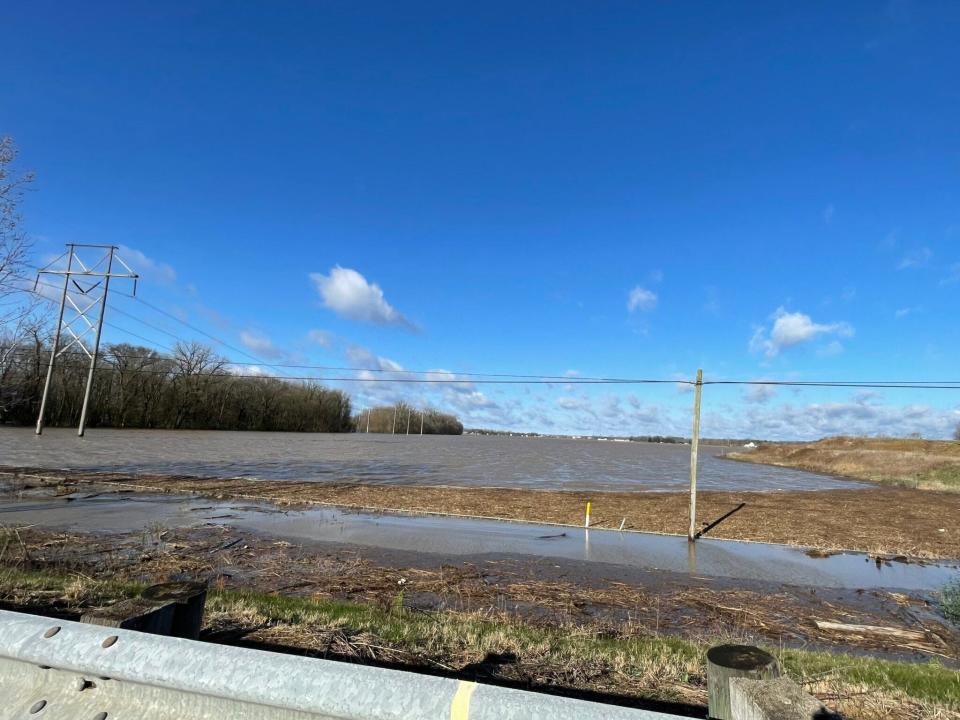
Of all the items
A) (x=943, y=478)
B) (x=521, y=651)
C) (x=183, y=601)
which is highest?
(x=943, y=478)

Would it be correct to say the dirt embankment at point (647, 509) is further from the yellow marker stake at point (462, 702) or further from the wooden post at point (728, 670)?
the yellow marker stake at point (462, 702)

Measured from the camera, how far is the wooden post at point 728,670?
84.5 inches

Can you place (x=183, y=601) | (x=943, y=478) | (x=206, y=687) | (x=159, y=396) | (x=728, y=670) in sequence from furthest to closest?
(x=159, y=396) → (x=943, y=478) → (x=183, y=601) → (x=728, y=670) → (x=206, y=687)

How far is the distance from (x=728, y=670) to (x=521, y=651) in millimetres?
2976

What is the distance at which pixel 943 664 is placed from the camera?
6.54 m

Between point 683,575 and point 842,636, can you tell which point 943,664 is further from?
point 683,575

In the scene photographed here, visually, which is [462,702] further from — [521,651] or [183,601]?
[521,651]

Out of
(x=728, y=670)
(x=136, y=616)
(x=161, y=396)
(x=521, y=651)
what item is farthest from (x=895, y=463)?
(x=161, y=396)

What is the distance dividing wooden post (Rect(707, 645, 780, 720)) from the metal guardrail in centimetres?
54

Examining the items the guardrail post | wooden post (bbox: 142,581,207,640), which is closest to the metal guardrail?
the guardrail post

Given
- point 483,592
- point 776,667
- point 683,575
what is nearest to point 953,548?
point 683,575

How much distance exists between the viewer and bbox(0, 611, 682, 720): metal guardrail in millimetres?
1782

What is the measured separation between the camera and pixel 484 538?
1366 cm

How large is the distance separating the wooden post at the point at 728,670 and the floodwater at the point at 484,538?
31.4 ft
